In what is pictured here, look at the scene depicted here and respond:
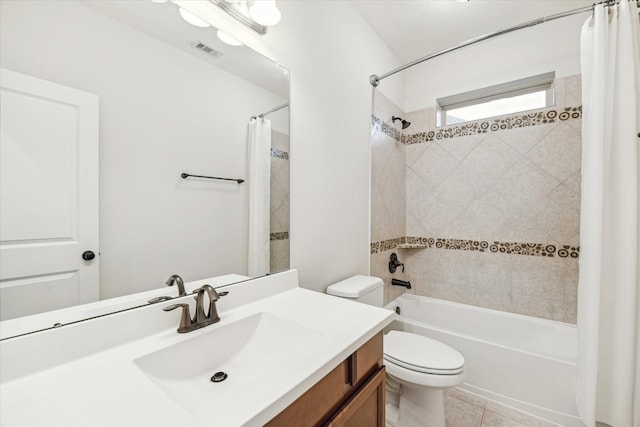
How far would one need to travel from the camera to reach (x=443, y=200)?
2316 millimetres

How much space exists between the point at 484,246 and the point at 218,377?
7.02 feet

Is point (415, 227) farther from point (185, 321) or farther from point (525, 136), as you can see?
point (185, 321)

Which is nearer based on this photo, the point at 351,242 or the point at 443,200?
the point at 351,242

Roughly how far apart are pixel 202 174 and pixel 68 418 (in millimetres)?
719

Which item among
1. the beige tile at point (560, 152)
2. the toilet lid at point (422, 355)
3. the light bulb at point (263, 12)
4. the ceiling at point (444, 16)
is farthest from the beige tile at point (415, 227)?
the light bulb at point (263, 12)

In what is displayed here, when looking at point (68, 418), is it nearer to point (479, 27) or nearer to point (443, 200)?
point (443, 200)

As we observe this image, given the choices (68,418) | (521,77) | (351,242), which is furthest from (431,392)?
(521,77)

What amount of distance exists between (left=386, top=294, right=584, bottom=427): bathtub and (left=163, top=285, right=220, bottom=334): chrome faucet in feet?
5.13

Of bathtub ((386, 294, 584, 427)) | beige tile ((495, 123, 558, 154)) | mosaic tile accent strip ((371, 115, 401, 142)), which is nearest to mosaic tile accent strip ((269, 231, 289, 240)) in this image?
mosaic tile accent strip ((371, 115, 401, 142))

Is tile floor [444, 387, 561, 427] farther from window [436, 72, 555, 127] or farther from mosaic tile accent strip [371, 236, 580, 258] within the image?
window [436, 72, 555, 127]

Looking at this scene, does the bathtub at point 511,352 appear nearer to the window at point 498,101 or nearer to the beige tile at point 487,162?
the beige tile at point 487,162

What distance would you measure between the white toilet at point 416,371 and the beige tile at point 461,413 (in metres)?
0.24

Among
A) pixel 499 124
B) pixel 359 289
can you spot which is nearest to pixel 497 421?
pixel 359 289

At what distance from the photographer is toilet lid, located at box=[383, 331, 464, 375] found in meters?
1.30
